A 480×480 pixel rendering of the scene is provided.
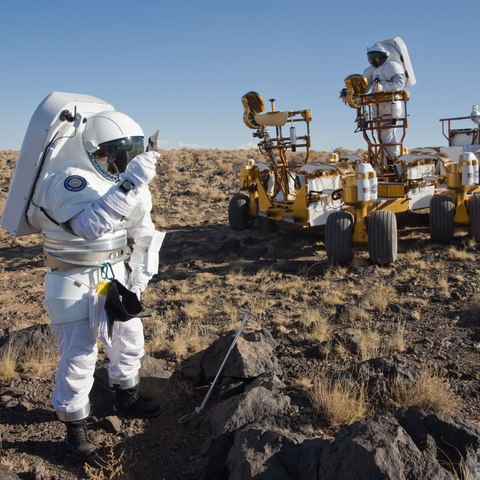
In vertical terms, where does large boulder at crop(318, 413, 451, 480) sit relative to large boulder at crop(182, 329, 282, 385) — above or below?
above

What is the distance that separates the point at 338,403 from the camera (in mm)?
3021

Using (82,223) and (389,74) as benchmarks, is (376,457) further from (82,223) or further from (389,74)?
(389,74)

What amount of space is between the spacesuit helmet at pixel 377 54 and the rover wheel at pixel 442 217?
3.18 meters

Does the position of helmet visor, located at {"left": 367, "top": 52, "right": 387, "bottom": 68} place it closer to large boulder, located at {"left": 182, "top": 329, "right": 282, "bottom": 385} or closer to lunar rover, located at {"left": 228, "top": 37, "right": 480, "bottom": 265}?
lunar rover, located at {"left": 228, "top": 37, "right": 480, "bottom": 265}

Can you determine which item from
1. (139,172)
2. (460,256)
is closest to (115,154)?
(139,172)

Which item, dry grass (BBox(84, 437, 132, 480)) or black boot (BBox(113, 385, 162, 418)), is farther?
black boot (BBox(113, 385, 162, 418))

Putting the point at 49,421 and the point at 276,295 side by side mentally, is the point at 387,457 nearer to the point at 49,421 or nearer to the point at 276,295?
the point at 49,421

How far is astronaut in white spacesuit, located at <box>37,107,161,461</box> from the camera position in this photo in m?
2.74

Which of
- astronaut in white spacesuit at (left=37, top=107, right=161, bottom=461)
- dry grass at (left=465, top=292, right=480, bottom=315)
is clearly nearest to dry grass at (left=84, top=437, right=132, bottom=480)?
astronaut in white spacesuit at (left=37, top=107, right=161, bottom=461)

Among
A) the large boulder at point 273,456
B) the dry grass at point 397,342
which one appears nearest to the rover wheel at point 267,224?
the dry grass at point 397,342

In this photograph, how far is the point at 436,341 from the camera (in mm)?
4363

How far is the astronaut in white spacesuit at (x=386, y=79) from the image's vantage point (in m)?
8.89

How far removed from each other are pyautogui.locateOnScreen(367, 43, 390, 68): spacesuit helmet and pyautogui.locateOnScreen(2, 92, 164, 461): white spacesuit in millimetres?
7305

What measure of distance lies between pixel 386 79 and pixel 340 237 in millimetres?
4113
